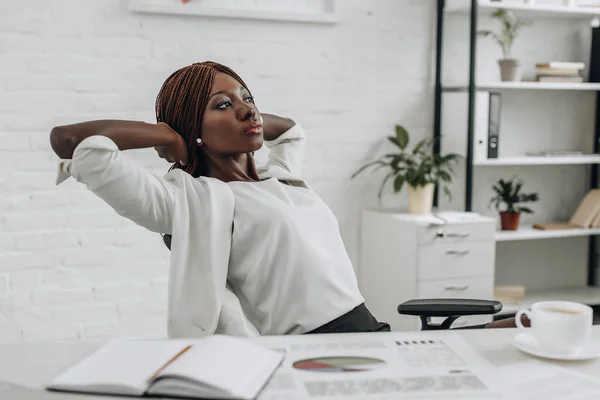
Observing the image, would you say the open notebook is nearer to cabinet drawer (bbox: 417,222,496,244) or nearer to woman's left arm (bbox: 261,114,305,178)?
woman's left arm (bbox: 261,114,305,178)

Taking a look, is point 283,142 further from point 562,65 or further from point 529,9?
point 562,65

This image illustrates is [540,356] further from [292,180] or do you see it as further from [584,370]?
[292,180]

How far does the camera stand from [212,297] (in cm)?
160

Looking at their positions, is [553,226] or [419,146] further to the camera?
[553,226]

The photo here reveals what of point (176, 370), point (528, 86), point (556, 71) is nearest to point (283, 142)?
point (176, 370)

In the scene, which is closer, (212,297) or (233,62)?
(212,297)

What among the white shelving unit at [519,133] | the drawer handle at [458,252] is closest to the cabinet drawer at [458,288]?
the drawer handle at [458,252]

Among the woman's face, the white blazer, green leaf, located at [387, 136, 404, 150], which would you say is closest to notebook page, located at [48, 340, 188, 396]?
the white blazer

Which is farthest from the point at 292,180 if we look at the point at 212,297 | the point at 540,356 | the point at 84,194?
the point at 84,194

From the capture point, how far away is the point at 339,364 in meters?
1.16

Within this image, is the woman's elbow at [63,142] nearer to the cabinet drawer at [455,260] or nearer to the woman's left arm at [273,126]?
the woman's left arm at [273,126]

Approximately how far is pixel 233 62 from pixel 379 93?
710 millimetres

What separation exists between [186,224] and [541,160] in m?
2.38

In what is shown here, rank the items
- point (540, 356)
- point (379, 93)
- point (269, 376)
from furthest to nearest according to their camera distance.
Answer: point (379, 93) < point (540, 356) < point (269, 376)
